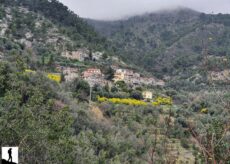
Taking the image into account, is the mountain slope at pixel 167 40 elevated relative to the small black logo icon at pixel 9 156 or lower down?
elevated

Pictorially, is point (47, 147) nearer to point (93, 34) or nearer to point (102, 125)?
point (102, 125)

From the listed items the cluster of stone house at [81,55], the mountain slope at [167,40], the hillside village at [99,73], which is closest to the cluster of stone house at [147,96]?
the hillside village at [99,73]

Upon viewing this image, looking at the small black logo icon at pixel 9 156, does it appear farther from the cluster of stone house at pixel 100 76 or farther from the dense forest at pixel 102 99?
the cluster of stone house at pixel 100 76

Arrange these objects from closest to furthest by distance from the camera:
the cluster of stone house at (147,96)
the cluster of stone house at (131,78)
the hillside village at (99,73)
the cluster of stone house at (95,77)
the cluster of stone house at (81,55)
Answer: the cluster of stone house at (147,96) < the cluster of stone house at (95,77) < the hillside village at (99,73) < the cluster of stone house at (131,78) < the cluster of stone house at (81,55)

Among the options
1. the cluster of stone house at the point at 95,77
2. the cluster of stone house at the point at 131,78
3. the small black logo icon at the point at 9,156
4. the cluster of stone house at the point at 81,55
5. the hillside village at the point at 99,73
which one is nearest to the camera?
the small black logo icon at the point at 9,156

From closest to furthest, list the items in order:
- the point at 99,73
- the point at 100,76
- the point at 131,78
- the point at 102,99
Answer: the point at 102,99, the point at 100,76, the point at 99,73, the point at 131,78

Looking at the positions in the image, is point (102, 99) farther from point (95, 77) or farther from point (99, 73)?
point (99, 73)

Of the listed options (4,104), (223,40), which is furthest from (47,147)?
(223,40)

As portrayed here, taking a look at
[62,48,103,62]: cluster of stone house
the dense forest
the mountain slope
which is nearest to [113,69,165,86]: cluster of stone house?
the dense forest

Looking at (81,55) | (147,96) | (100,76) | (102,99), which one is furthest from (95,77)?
(81,55)
